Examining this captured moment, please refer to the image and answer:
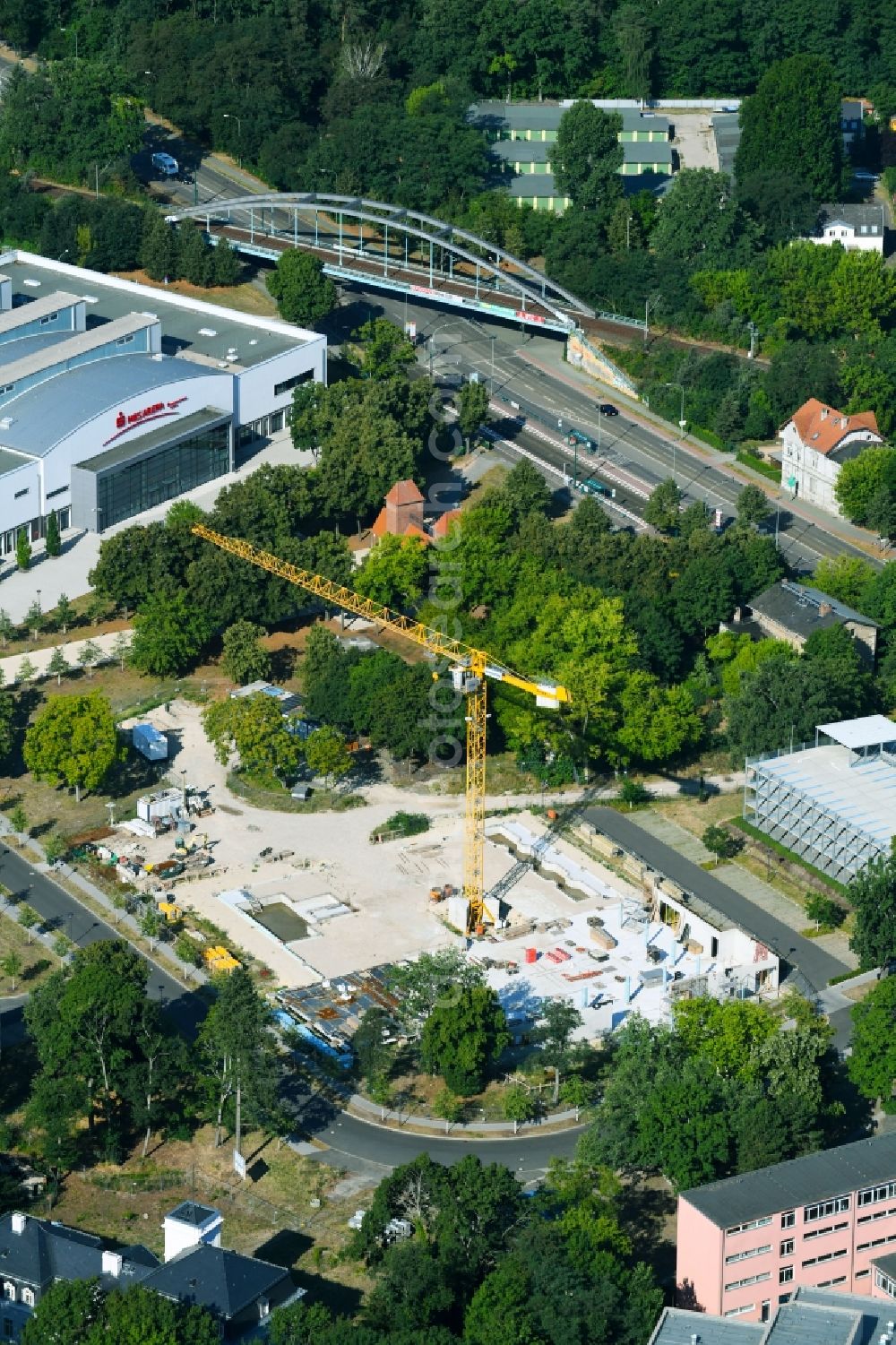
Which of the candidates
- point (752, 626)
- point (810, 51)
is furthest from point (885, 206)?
point (752, 626)

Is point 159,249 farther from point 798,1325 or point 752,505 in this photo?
point 798,1325

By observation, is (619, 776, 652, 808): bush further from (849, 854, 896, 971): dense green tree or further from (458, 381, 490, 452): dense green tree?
(458, 381, 490, 452): dense green tree

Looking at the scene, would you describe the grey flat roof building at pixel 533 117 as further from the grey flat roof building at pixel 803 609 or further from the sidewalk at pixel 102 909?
the sidewalk at pixel 102 909

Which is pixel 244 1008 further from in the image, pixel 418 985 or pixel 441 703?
pixel 441 703

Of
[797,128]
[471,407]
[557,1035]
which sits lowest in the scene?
[557,1035]

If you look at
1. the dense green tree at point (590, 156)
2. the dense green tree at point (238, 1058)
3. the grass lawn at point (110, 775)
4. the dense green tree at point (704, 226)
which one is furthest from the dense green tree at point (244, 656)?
the dense green tree at point (590, 156)

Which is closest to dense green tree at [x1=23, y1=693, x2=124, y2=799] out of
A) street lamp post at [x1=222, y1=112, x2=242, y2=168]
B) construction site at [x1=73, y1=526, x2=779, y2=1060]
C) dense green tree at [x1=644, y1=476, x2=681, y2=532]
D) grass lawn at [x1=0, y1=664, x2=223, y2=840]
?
grass lawn at [x1=0, y1=664, x2=223, y2=840]

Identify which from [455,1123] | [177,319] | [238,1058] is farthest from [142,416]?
[455,1123]
